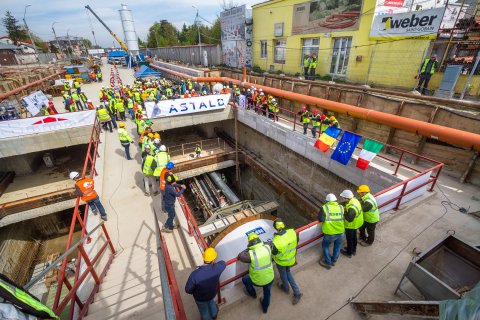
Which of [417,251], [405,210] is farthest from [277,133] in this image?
[417,251]

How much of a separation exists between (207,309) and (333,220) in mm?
3114

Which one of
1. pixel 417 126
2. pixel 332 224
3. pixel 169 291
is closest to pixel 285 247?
pixel 332 224

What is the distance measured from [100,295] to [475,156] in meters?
12.5

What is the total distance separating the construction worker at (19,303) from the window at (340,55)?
788 inches

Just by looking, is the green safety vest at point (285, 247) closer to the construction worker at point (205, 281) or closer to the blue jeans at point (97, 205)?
the construction worker at point (205, 281)

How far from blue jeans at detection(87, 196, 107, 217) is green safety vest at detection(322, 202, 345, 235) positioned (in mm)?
6720

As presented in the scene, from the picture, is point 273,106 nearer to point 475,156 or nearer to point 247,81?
point 247,81

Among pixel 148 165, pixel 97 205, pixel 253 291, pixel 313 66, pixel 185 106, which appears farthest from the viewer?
pixel 313 66

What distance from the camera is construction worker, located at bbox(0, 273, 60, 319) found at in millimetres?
2332

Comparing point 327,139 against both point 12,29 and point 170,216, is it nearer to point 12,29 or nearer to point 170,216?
point 170,216

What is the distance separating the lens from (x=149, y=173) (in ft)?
26.8

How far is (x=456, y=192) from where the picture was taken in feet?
27.1

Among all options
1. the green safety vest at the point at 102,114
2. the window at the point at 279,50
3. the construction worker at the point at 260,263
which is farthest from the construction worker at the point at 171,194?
the window at the point at 279,50

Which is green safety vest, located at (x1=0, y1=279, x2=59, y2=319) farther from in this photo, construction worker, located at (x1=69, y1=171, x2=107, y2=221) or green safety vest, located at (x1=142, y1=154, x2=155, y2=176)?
green safety vest, located at (x1=142, y1=154, x2=155, y2=176)
